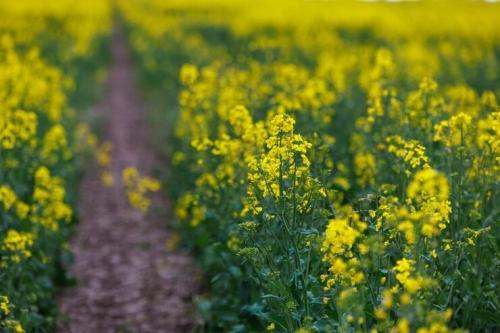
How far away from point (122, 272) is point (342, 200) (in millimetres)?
2494

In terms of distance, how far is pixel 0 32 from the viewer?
15727 millimetres

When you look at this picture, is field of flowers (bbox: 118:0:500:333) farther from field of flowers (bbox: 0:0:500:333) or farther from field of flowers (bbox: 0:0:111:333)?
field of flowers (bbox: 0:0:111:333)

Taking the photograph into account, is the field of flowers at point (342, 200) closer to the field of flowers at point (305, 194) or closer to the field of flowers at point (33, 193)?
the field of flowers at point (305, 194)

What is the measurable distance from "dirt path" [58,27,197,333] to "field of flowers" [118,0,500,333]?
357mm

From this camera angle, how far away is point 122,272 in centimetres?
703

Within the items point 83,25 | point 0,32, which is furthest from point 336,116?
point 83,25

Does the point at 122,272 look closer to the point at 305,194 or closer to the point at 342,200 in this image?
the point at 342,200

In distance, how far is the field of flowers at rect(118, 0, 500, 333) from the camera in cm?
337

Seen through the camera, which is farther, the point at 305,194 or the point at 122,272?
the point at 122,272

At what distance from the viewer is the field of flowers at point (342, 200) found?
3365 mm

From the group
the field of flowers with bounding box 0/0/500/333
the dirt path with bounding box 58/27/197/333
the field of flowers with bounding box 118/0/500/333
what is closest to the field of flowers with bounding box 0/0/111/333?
the field of flowers with bounding box 0/0/500/333

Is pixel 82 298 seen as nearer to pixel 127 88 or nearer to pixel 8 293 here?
pixel 8 293

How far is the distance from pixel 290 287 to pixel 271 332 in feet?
1.38

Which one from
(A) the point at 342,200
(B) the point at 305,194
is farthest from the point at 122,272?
(B) the point at 305,194
